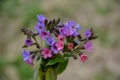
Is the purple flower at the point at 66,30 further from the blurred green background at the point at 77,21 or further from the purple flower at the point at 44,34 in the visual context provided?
the blurred green background at the point at 77,21

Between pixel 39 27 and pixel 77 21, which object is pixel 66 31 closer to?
pixel 39 27

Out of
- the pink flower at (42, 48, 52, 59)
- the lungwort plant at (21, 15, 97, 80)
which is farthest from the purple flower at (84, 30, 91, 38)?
the pink flower at (42, 48, 52, 59)

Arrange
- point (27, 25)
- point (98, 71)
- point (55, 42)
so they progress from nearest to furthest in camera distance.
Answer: point (55, 42) < point (98, 71) < point (27, 25)

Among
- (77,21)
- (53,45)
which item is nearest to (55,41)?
(53,45)

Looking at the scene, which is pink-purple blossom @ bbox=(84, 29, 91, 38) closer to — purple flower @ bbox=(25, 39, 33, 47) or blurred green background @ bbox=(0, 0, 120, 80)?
purple flower @ bbox=(25, 39, 33, 47)

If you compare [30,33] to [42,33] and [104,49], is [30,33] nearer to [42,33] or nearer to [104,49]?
[42,33]

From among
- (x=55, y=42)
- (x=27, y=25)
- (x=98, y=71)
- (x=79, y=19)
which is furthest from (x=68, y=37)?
(x=79, y=19)
